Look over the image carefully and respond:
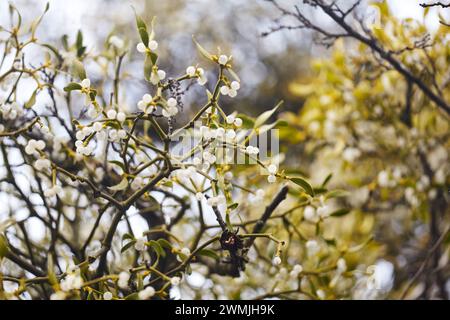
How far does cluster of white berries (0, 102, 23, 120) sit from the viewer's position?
2.30ft

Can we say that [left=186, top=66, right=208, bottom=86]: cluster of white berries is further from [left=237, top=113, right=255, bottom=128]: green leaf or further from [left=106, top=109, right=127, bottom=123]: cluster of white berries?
[left=237, top=113, right=255, bottom=128]: green leaf

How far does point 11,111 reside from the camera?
0.72 metres

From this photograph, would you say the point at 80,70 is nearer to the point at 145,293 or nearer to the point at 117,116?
the point at 117,116

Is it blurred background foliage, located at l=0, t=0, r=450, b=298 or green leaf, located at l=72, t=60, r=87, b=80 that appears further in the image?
blurred background foliage, located at l=0, t=0, r=450, b=298

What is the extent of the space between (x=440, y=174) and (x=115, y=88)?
0.69 m

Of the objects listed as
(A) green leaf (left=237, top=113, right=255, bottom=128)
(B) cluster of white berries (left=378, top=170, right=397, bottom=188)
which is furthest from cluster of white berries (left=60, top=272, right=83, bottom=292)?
(B) cluster of white berries (left=378, top=170, right=397, bottom=188)

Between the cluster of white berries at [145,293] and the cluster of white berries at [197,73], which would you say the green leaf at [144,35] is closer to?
the cluster of white berries at [197,73]

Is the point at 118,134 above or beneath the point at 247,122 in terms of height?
beneath

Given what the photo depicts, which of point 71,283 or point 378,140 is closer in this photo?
point 71,283

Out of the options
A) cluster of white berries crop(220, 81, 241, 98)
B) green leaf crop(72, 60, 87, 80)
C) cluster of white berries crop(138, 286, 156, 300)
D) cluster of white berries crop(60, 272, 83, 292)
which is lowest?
cluster of white berries crop(138, 286, 156, 300)

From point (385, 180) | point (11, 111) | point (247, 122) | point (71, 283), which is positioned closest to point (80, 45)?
point (11, 111)

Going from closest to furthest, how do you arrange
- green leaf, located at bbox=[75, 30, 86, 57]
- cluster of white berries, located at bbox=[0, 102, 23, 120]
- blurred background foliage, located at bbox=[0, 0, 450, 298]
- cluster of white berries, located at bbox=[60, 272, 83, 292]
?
1. cluster of white berries, located at bbox=[60, 272, 83, 292]
2. cluster of white berries, located at bbox=[0, 102, 23, 120]
3. green leaf, located at bbox=[75, 30, 86, 57]
4. blurred background foliage, located at bbox=[0, 0, 450, 298]

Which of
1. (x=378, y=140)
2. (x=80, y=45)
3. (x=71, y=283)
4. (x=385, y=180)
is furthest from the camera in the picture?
(x=378, y=140)
